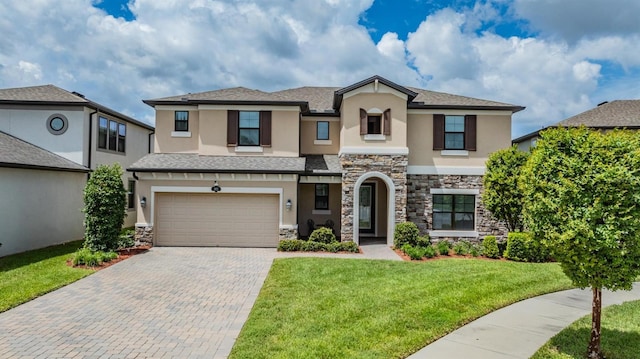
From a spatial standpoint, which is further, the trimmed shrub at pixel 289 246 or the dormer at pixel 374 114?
the dormer at pixel 374 114

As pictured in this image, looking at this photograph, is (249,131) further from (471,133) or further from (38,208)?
(471,133)

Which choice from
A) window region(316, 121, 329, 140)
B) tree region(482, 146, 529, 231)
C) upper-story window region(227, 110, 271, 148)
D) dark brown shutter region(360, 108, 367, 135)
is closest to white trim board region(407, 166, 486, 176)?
tree region(482, 146, 529, 231)

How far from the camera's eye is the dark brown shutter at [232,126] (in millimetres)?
15922

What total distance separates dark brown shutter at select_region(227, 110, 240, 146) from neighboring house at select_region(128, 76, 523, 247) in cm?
5

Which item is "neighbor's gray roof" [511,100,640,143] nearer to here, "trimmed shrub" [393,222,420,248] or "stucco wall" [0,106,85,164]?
"trimmed shrub" [393,222,420,248]

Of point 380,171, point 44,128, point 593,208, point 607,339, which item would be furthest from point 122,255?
point 607,339

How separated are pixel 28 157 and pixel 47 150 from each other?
99.1 inches

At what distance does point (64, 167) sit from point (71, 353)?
12289 millimetres

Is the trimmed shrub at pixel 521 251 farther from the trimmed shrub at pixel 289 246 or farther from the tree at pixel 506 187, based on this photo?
the trimmed shrub at pixel 289 246

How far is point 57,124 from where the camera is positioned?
1644 cm

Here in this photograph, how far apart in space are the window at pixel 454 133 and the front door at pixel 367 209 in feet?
13.9

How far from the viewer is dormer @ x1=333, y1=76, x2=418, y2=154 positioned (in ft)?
49.7

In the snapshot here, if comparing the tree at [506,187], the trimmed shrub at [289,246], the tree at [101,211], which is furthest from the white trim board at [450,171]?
the tree at [101,211]

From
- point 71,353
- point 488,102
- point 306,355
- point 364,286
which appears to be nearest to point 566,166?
point 306,355
